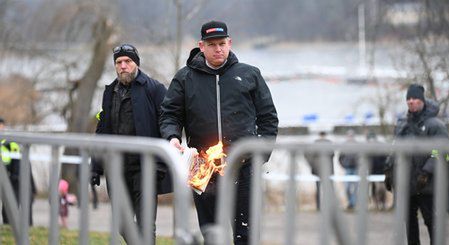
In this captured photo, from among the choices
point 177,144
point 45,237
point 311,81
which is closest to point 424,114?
point 177,144

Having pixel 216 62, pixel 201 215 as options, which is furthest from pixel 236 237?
pixel 216 62

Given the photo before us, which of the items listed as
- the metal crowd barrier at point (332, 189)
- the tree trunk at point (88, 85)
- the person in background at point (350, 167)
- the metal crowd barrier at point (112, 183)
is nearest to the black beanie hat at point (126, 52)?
the person in background at point (350, 167)

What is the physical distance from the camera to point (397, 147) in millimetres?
4156

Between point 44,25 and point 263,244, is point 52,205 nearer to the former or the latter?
point 263,244

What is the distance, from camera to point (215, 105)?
707 cm

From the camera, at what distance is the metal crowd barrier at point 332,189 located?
416 cm

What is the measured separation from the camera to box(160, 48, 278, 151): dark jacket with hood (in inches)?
278

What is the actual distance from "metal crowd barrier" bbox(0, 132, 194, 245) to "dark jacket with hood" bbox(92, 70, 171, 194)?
6.46 feet

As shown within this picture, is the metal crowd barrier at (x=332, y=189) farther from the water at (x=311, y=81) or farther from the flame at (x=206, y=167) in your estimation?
the water at (x=311, y=81)

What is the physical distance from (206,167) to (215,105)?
43 centimetres

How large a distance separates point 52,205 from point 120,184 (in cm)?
72

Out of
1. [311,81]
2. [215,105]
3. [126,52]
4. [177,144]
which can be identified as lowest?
[177,144]

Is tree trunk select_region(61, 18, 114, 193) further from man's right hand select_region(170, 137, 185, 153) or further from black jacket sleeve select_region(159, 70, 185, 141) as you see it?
man's right hand select_region(170, 137, 185, 153)

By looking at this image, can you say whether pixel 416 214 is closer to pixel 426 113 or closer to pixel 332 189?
pixel 426 113
